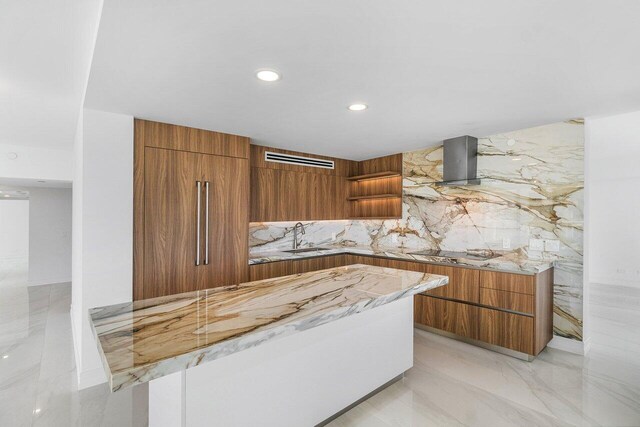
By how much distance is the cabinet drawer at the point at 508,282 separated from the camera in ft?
9.78

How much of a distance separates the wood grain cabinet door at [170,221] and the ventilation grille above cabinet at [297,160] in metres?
1.19

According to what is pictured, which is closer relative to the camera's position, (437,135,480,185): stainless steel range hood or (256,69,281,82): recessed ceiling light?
(256,69,281,82): recessed ceiling light

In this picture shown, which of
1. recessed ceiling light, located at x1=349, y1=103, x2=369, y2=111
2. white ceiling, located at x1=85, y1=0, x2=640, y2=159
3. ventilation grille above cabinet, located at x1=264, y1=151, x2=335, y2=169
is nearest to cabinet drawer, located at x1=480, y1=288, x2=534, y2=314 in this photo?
white ceiling, located at x1=85, y1=0, x2=640, y2=159

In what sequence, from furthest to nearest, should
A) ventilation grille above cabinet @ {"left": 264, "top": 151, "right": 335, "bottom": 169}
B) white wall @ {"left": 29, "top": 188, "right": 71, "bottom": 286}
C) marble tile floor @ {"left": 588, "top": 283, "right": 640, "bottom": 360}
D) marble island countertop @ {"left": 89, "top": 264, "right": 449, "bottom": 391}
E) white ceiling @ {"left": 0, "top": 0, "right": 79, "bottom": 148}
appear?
white wall @ {"left": 29, "top": 188, "right": 71, "bottom": 286} → ventilation grille above cabinet @ {"left": 264, "top": 151, "right": 335, "bottom": 169} → marble tile floor @ {"left": 588, "top": 283, "right": 640, "bottom": 360} → white ceiling @ {"left": 0, "top": 0, "right": 79, "bottom": 148} → marble island countertop @ {"left": 89, "top": 264, "right": 449, "bottom": 391}

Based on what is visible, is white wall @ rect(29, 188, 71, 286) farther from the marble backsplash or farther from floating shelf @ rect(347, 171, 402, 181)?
floating shelf @ rect(347, 171, 402, 181)

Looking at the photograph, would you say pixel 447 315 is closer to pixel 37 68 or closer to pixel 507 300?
pixel 507 300

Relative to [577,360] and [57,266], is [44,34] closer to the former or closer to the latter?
[577,360]

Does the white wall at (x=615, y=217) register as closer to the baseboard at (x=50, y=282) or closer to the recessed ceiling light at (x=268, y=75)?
the recessed ceiling light at (x=268, y=75)

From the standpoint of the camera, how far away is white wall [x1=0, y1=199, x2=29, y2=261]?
9047 millimetres

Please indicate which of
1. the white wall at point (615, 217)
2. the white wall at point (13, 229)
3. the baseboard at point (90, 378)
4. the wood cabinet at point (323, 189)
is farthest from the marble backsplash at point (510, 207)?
the white wall at point (13, 229)

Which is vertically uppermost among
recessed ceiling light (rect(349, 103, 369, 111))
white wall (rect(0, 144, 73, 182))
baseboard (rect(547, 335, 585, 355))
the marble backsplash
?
recessed ceiling light (rect(349, 103, 369, 111))

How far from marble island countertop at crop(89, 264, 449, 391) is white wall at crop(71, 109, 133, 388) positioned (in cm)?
144

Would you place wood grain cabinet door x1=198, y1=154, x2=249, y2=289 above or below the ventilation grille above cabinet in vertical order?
below

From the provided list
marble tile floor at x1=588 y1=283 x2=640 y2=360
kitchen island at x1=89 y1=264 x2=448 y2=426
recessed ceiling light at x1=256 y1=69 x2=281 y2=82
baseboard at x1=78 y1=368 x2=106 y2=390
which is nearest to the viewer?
kitchen island at x1=89 y1=264 x2=448 y2=426
